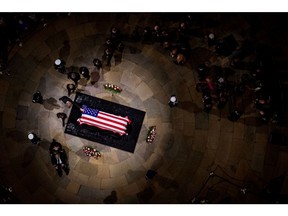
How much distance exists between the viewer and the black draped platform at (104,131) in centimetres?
1894

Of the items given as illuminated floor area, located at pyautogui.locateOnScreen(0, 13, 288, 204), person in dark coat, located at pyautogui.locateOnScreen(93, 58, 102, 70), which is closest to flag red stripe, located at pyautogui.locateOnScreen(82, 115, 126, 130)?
illuminated floor area, located at pyautogui.locateOnScreen(0, 13, 288, 204)

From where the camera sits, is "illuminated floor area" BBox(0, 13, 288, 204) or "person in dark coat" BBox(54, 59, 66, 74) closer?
"illuminated floor area" BBox(0, 13, 288, 204)

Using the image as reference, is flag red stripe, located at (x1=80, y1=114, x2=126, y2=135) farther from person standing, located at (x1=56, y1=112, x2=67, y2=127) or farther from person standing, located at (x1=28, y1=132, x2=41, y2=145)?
person standing, located at (x1=28, y1=132, x2=41, y2=145)

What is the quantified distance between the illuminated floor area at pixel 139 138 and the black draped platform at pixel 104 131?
0.97 feet

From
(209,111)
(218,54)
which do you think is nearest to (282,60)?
(218,54)

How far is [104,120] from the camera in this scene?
709 inches

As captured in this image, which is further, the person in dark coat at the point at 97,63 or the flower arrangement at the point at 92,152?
Answer: the person in dark coat at the point at 97,63

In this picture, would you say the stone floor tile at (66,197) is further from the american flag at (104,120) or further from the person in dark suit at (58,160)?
the american flag at (104,120)

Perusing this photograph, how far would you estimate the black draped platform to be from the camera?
62.1 ft

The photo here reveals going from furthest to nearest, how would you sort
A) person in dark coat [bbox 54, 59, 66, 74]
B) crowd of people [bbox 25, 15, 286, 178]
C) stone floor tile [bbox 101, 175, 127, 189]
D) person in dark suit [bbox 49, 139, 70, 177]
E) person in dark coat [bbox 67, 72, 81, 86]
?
1. person in dark coat [bbox 54, 59, 66, 74]
2. person in dark coat [bbox 67, 72, 81, 86]
3. crowd of people [bbox 25, 15, 286, 178]
4. person in dark suit [bbox 49, 139, 70, 177]
5. stone floor tile [bbox 101, 175, 127, 189]

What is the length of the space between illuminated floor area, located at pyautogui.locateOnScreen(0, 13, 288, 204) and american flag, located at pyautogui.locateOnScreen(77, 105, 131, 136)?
4.38ft

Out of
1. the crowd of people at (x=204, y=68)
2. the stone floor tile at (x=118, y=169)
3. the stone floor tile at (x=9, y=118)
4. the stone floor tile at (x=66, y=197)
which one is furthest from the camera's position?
the stone floor tile at (x=9, y=118)

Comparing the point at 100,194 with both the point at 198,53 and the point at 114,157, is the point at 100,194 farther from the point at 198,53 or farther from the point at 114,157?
the point at 198,53

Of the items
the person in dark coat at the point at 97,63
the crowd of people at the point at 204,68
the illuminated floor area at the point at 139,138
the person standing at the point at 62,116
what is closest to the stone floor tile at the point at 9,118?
the illuminated floor area at the point at 139,138
